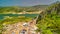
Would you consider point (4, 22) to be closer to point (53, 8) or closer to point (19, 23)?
point (19, 23)

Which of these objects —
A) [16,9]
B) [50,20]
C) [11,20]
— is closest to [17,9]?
[16,9]

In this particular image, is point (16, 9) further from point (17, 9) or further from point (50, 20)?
point (50, 20)

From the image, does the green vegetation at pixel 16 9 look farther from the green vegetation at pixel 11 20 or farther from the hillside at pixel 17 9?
the green vegetation at pixel 11 20

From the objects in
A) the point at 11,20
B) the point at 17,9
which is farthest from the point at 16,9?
the point at 11,20

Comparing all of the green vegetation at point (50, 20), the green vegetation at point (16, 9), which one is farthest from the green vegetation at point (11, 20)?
the green vegetation at point (50, 20)

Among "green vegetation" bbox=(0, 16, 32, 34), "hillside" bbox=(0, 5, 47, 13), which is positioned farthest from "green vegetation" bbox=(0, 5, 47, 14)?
"green vegetation" bbox=(0, 16, 32, 34)

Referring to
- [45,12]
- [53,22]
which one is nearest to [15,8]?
[45,12]

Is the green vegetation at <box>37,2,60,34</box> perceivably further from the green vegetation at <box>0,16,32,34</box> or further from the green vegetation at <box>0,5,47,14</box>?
the green vegetation at <box>0,16,32,34</box>

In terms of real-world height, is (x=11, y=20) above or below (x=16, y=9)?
below
